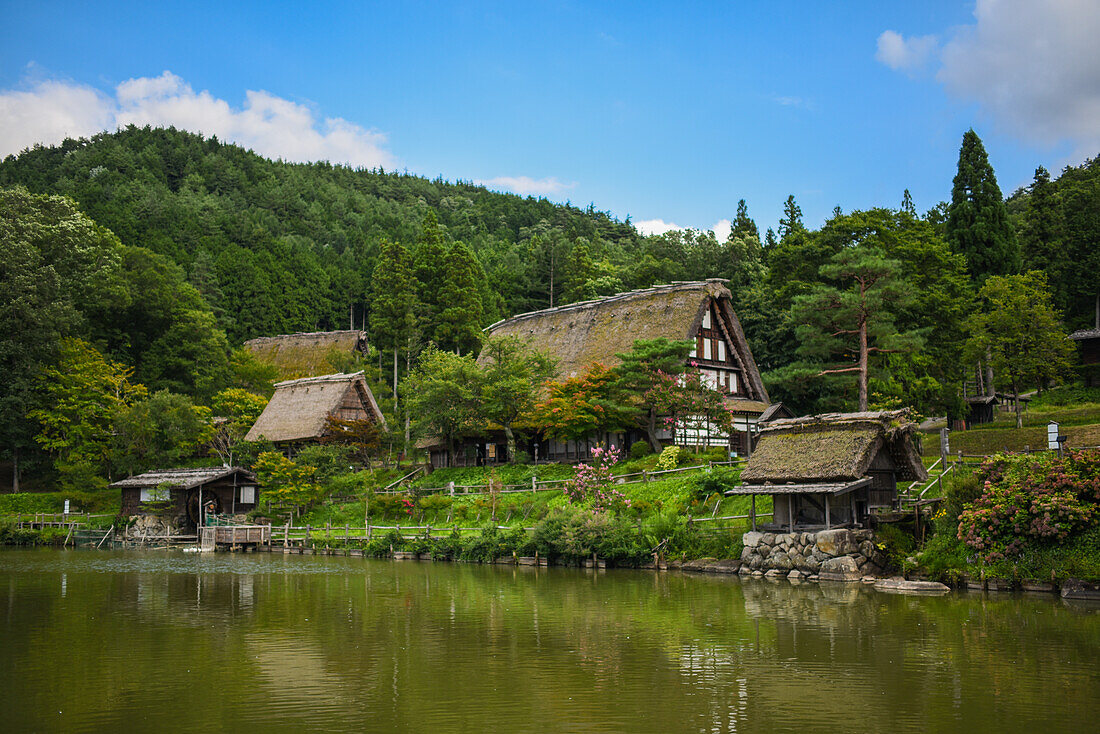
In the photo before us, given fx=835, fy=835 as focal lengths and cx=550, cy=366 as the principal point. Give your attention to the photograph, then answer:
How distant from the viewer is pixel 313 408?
154 feet

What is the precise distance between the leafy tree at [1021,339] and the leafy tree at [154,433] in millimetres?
38943

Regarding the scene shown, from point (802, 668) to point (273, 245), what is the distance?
7447 cm

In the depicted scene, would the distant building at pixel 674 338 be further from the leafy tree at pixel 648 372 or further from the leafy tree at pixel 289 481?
the leafy tree at pixel 289 481

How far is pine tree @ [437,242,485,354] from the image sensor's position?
174ft

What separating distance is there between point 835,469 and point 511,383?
17.6 meters

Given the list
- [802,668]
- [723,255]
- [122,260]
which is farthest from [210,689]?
[122,260]

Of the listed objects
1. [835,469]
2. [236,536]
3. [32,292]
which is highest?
[32,292]

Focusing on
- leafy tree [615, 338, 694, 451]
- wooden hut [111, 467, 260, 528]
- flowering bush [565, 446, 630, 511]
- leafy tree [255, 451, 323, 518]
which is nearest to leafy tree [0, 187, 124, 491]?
wooden hut [111, 467, 260, 528]

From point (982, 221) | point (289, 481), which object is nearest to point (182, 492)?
point (289, 481)

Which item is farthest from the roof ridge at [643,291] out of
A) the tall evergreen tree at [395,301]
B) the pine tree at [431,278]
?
the pine tree at [431,278]

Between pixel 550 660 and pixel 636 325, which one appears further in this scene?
pixel 636 325

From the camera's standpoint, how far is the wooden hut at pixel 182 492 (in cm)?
3969

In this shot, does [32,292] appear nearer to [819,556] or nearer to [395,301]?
[395,301]

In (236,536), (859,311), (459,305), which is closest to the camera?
(859,311)
